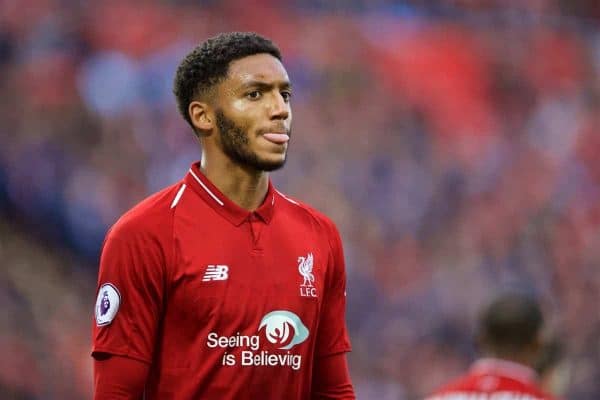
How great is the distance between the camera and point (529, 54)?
31.6 ft

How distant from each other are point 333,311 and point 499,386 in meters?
0.69

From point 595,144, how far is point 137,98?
4.10 meters

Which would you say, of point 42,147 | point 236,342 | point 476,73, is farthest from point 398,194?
point 236,342

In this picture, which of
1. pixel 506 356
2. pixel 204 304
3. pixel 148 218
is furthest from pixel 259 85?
pixel 506 356

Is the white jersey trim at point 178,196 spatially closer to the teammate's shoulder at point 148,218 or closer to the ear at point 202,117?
the teammate's shoulder at point 148,218

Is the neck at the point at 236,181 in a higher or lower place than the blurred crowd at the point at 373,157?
lower

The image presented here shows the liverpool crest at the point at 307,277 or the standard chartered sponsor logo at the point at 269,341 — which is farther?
the liverpool crest at the point at 307,277

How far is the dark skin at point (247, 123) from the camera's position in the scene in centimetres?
353

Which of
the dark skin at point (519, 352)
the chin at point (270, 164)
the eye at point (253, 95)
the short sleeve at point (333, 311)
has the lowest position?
the dark skin at point (519, 352)

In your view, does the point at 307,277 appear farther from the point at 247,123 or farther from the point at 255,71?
the point at 255,71

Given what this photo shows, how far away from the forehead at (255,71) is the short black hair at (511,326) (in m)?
1.02

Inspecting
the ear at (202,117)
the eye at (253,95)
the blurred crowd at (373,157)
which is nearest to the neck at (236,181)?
the ear at (202,117)

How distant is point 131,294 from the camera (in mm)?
3338

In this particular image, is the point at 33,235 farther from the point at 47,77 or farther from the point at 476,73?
the point at 476,73
